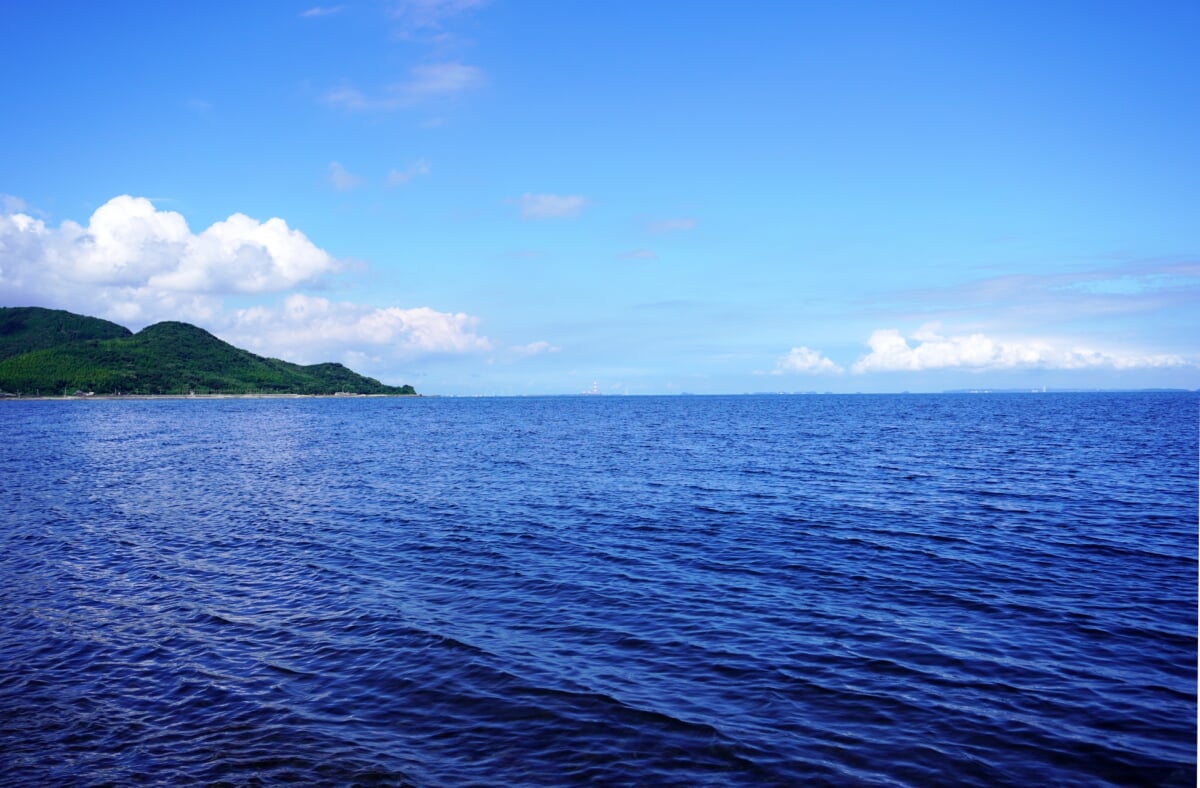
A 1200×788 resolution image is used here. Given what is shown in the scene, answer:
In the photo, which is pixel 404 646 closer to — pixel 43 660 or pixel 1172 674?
pixel 43 660

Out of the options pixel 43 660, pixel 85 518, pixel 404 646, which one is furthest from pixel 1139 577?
pixel 85 518

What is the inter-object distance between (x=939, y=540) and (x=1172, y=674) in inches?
587

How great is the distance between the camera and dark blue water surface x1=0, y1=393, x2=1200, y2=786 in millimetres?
13523

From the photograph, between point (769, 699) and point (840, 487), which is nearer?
point (769, 699)

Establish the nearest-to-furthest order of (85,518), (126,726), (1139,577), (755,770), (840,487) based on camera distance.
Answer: (755,770) → (126,726) → (1139,577) → (85,518) → (840,487)

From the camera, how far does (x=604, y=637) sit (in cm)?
1986

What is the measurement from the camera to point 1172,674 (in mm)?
17016

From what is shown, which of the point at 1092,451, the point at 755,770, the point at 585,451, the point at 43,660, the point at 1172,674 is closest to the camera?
the point at 755,770

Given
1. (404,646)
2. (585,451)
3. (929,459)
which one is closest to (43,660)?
(404,646)

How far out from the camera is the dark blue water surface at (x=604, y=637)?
44.4ft

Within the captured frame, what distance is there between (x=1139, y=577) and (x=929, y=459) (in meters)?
41.9

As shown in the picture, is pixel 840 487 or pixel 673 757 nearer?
pixel 673 757

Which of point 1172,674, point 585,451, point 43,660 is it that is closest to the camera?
point 1172,674

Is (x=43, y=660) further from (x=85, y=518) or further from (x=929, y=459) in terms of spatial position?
(x=929, y=459)
